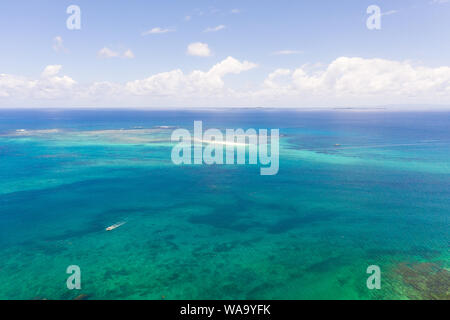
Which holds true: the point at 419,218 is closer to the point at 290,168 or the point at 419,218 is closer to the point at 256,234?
the point at 256,234

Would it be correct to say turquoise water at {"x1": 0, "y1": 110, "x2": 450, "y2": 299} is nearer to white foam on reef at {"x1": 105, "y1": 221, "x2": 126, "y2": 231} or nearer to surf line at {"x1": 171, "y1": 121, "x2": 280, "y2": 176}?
white foam on reef at {"x1": 105, "y1": 221, "x2": 126, "y2": 231}

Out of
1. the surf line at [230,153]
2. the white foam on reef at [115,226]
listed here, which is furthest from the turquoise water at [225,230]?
the surf line at [230,153]

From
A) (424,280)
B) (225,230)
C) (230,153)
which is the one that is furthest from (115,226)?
(230,153)

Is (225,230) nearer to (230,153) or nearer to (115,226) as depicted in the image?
(115,226)

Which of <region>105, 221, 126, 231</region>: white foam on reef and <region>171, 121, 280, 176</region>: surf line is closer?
<region>105, 221, 126, 231</region>: white foam on reef

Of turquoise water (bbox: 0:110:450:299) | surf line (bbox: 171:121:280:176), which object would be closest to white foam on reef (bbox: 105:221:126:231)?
turquoise water (bbox: 0:110:450:299)

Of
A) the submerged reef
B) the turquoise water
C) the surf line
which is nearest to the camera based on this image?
the submerged reef

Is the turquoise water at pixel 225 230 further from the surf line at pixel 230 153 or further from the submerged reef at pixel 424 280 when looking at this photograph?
the surf line at pixel 230 153
